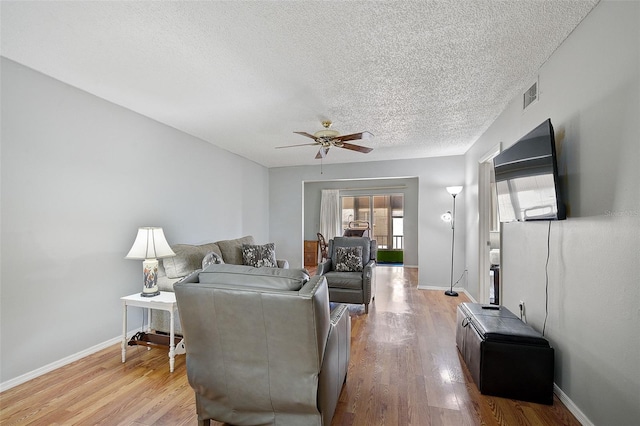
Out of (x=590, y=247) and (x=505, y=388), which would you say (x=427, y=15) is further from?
(x=505, y=388)

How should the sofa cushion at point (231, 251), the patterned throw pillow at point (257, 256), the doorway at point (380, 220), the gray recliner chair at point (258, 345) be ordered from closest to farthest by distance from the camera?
the gray recliner chair at point (258, 345), the sofa cushion at point (231, 251), the patterned throw pillow at point (257, 256), the doorway at point (380, 220)

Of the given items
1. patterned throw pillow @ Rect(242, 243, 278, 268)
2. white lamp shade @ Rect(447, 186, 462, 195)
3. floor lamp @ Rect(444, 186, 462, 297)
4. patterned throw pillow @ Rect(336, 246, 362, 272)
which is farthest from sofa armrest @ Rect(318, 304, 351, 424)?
white lamp shade @ Rect(447, 186, 462, 195)

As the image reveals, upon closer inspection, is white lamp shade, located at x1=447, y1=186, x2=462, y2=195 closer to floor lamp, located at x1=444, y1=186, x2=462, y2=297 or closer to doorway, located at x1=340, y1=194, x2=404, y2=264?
floor lamp, located at x1=444, y1=186, x2=462, y2=297

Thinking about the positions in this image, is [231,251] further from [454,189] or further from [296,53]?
[454,189]

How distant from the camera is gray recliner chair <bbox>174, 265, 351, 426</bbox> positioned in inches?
55.7

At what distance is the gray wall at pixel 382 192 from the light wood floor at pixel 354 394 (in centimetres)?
530

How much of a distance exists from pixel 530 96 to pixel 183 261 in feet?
12.6

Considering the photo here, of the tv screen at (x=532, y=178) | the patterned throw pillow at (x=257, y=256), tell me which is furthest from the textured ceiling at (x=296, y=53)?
the patterned throw pillow at (x=257, y=256)

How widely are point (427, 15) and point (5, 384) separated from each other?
154 inches

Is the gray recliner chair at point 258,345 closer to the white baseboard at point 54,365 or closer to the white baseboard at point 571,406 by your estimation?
the white baseboard at point 571,406

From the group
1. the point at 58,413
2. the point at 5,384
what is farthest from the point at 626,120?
the point at 5,384

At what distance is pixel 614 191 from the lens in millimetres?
1555

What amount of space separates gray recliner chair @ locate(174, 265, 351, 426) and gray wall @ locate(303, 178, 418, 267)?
6.55 m

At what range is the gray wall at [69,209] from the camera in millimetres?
2238
